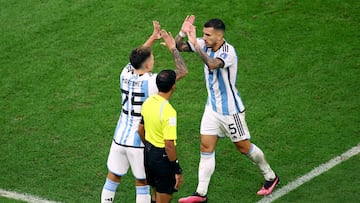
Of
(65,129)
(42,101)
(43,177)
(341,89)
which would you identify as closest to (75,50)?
(42,101)

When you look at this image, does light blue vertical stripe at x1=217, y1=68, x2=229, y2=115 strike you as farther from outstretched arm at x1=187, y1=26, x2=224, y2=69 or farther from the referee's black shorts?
the referee's black shorts

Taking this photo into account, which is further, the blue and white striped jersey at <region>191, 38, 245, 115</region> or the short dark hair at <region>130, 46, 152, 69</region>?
the blue and white striped jersey at <region>191, 38, 245, 115</region>

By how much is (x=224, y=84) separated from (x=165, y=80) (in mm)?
1502

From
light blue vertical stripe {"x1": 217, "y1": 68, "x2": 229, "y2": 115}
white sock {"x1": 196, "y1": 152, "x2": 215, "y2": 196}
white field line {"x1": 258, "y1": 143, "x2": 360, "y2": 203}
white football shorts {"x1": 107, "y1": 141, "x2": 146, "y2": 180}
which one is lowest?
white field line {"x1": 258, "y1": 143, "x2": 360, "y2": 203}

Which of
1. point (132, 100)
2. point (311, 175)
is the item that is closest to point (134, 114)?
point (132, 100)

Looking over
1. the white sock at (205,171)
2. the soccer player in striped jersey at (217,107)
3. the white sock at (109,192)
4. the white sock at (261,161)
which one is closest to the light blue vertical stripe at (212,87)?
the soccer player in striped jersey at (217,107)

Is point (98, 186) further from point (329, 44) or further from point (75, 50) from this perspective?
point (329, 44)

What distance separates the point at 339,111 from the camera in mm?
12609

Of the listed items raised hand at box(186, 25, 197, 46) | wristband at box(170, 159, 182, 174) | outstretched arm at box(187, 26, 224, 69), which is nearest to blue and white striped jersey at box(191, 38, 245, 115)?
outstretched arm at box(187, 26, 224, 69)

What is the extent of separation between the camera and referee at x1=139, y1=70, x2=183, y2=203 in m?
8.95

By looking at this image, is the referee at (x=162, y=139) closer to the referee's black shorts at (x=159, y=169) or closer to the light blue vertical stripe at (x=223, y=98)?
the referee's black shorts at (x=159, y=169)

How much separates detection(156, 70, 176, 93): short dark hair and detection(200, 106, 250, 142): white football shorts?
1.56 m

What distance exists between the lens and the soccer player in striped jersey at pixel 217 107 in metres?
10.2

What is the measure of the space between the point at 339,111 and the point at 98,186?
416cm
